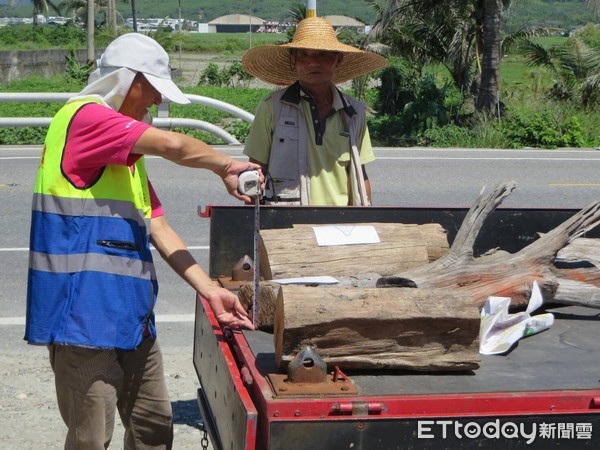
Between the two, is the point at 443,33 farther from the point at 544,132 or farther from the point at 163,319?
the point at 163,319

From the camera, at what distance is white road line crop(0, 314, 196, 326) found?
6.75 metres

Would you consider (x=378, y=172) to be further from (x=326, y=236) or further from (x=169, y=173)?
(x=326, y=236)

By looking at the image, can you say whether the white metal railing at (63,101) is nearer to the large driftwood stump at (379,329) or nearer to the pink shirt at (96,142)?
the pink shirt at (96,142)

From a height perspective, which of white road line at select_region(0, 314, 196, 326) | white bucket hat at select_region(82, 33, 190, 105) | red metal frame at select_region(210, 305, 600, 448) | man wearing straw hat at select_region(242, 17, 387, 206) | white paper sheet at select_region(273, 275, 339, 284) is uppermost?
white bucket hat at select_region(82, 33, 190, 105)

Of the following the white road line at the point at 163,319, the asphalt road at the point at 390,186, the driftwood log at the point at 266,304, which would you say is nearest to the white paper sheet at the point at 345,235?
the driftwood log at the point at 266,304

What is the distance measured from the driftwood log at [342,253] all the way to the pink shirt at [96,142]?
94cm

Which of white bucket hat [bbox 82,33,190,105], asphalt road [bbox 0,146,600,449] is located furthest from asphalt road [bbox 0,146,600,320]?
white bucket hat [bbox 82,33,190,105]

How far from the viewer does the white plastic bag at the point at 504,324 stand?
348 centimetres

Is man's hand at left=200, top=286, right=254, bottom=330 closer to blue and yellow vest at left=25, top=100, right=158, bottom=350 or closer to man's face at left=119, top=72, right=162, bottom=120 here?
blue and yellow vest at left=25, top=100, right=158, bottom=350

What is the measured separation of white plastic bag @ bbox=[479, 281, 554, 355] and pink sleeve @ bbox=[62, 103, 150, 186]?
1.35m

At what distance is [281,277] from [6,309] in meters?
3.71

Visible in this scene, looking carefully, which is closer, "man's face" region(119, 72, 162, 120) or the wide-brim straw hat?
"man's face" region(119, 72, 162, 120)

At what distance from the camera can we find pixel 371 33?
28.1m

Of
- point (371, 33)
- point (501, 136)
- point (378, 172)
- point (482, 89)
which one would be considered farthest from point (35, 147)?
point (371, 33)
